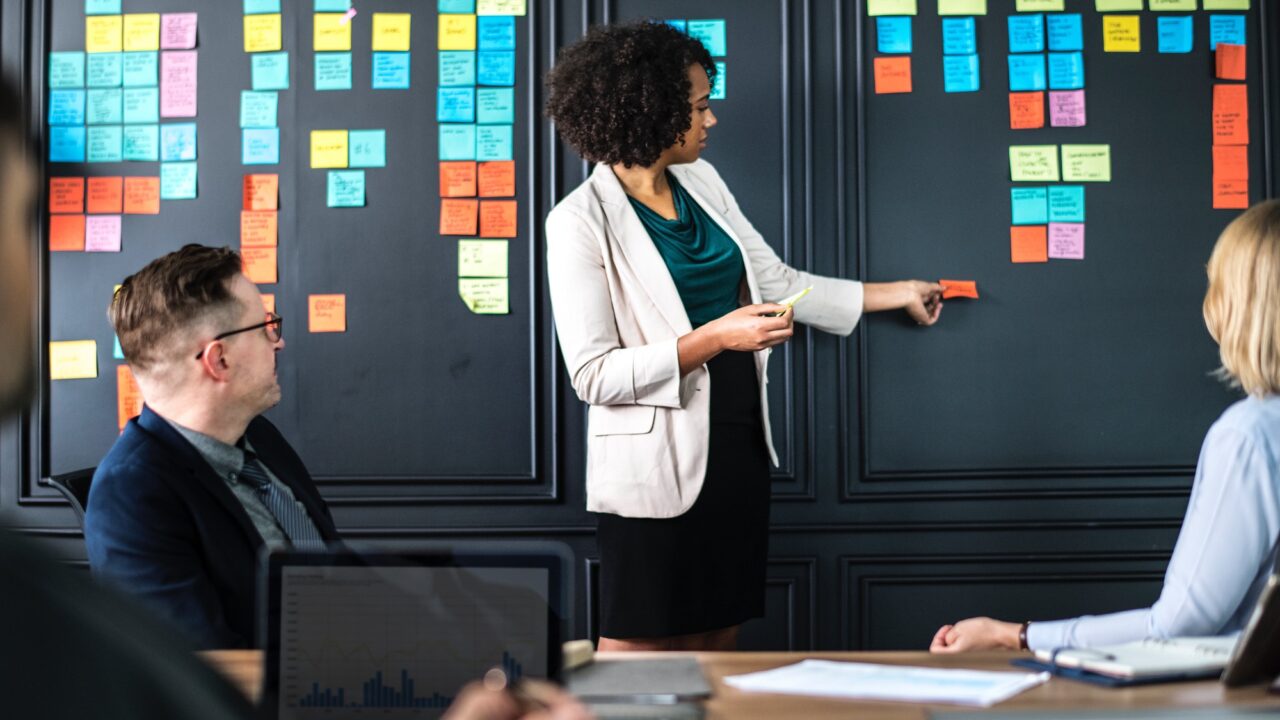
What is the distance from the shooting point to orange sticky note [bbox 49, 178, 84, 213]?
3328mm

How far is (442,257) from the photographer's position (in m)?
3.27

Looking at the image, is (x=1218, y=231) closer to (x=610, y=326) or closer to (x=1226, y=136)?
(x=1226, y=136)

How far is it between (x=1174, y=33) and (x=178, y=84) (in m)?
2.79

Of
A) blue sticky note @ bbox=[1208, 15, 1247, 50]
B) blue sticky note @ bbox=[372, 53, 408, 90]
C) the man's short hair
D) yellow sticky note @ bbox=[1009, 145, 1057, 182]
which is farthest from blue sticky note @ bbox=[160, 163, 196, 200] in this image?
blue sticky note @ bbox=[1208, 15, 1247, 50]

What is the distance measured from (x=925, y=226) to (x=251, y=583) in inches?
85.9

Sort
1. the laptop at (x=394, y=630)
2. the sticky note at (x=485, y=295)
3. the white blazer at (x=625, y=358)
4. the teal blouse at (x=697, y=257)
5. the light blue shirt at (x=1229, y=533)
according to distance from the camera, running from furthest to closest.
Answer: the sticky note at (x=485, y=295) < the teal blouse at (x=697, y=257) < the white blazer at (x=625, y=358) < the light blue shirt at (x=1229, y=533) < the laptop at (x=394, y=630)

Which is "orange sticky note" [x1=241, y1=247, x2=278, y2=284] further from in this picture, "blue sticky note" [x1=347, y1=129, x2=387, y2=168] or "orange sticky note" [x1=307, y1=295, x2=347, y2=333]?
"blue sticky note" [x1=347, y1=129, x2=387, y2=168]

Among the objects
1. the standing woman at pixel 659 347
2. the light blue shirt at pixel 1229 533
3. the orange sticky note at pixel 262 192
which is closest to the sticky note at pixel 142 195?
the orange sticky note at pixel 262 192

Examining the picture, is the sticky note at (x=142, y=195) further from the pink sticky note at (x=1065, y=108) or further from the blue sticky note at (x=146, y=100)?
the pink sticky note at (x=1065, y=108)

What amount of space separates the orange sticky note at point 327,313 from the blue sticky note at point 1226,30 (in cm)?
253

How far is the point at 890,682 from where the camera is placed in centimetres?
136

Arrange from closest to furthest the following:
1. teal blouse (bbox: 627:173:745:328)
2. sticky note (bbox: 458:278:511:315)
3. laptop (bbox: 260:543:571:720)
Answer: laptop (bbox: 260:543:571:720), teal blouse (bbox: 627:173:745:328), sticky note (bbox: 458:278:511:315)

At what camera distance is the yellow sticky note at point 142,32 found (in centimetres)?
331

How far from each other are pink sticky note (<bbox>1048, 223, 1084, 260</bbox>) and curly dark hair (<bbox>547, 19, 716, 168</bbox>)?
1203 mm
